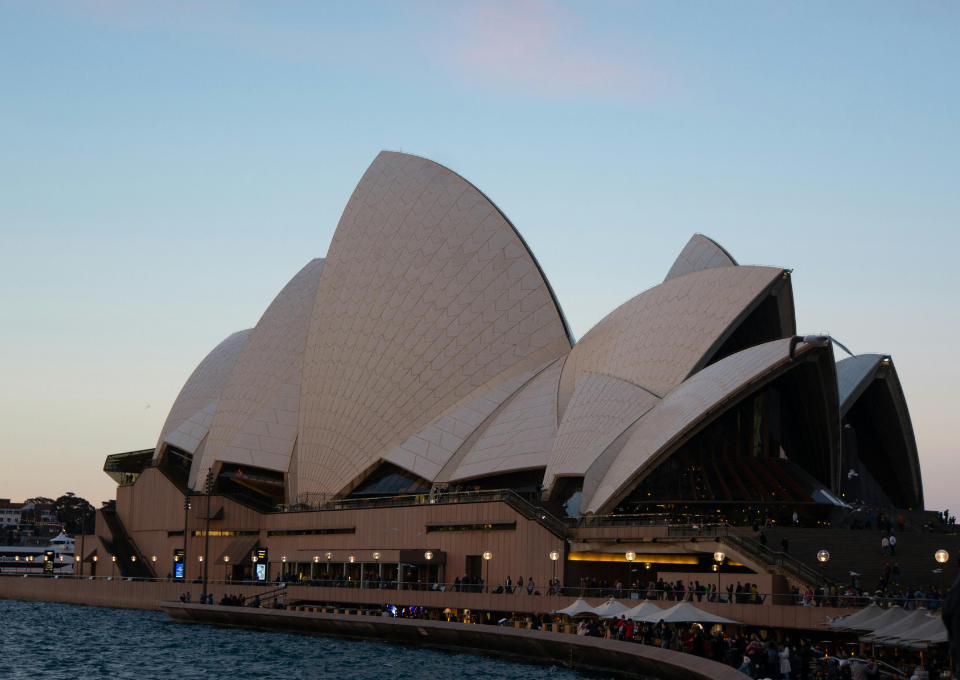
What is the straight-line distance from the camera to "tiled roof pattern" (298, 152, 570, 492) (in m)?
43.0

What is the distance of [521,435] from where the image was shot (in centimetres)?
3750

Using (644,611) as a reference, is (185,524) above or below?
above

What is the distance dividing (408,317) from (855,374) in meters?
18.1

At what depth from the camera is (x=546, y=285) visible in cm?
4347

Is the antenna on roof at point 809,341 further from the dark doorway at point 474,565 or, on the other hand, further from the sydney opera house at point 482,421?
the dark doorway at point 474,565

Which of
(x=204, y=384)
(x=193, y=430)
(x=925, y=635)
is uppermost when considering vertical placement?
(x=204, y=384)

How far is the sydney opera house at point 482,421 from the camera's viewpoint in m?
33.1

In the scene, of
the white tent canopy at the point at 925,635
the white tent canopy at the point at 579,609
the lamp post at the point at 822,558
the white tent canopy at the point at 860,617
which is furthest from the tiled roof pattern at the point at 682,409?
the white tent canopy at the point at 925,635

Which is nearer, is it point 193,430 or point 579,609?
point 579,609

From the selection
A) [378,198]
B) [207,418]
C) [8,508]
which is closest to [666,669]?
[378,198]

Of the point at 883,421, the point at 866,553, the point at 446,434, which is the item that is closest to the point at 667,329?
the point at 446,434

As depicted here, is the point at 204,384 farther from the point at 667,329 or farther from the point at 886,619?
the point at 886,619

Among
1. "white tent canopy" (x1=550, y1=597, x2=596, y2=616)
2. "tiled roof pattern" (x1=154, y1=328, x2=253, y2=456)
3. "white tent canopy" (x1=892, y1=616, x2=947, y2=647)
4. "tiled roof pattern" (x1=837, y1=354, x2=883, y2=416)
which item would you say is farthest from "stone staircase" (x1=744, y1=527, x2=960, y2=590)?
"tiled roof pattern" (x1=154, y1=328, x2=253, y2=456)

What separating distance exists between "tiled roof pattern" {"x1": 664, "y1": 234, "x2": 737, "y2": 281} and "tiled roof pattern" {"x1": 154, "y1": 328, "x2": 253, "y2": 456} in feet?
83.8
